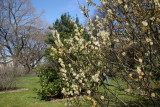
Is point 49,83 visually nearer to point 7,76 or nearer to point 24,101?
point 24,101

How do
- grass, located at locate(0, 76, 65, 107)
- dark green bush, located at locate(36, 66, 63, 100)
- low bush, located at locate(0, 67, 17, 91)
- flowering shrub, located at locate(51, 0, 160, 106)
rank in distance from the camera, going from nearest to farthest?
flowering shrub, located at locate(51, 0, 160, 106) < grass, located at locate(0, 76, 65, 107) < dark green bush, located at locate(36, 66, 63, 100) < low bush, located at locate(0, 67, 17, 91)

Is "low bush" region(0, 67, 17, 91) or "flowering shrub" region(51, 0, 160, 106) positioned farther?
"low bush" region(0, 67, 17, 91)

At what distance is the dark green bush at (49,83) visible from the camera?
675 cm

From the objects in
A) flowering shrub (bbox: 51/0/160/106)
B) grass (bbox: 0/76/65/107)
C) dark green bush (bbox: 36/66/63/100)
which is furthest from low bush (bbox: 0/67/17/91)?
flowering shrub (bbox: 51/0/160/106)

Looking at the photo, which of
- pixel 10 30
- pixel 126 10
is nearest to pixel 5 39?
pixel 10 30

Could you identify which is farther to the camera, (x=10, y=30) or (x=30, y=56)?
(x=30, y=56)

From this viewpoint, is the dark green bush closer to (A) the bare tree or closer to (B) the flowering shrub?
(B) the flowering shrub

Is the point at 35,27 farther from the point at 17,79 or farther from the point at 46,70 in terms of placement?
the point at 46,70

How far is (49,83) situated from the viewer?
7.05 meters

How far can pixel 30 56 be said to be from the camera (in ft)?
95.2

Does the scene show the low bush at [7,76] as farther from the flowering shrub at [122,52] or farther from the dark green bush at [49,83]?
the flowering shrub at [122,52]

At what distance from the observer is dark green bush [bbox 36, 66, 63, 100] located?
6.75m

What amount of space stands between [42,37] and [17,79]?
17.3m

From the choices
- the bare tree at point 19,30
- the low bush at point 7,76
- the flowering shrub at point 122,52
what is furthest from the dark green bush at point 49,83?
the bare tree at point 19,30
